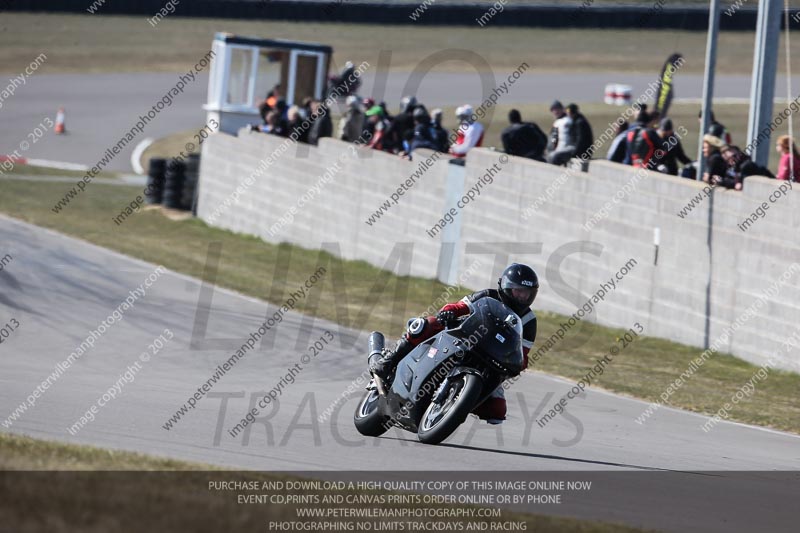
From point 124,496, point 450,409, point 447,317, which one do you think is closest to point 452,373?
point 450,409

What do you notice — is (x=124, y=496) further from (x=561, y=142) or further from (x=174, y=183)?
(x=174, y=183)

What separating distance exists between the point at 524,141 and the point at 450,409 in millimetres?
10776

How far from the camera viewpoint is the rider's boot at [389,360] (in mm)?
9914

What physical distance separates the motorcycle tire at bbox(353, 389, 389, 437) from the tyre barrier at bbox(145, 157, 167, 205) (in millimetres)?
18803

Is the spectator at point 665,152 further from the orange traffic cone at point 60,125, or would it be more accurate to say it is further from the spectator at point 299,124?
the orange traffic cone at point 60,125

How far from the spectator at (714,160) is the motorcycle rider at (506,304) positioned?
6844mm

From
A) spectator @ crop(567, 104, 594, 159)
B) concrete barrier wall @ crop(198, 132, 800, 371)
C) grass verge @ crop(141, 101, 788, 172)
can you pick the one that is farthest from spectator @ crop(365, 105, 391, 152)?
grass verge @ crop(141, 101, 788, 172)

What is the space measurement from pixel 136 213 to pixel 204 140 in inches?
89.2

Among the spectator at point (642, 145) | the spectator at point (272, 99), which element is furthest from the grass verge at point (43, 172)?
the spectator at point (642, 145)

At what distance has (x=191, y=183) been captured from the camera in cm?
2845

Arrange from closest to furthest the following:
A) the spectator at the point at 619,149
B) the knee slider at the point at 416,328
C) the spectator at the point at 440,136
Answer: the knee slider at the point at 416,328 → the spectator at the point at 619,149 → the spectator at the point at 440,136

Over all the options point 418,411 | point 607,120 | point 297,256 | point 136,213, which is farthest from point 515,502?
point 607,120

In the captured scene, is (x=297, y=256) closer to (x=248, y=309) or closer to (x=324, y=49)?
(x=248, y=309)

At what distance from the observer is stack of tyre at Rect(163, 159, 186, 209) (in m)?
28.2
